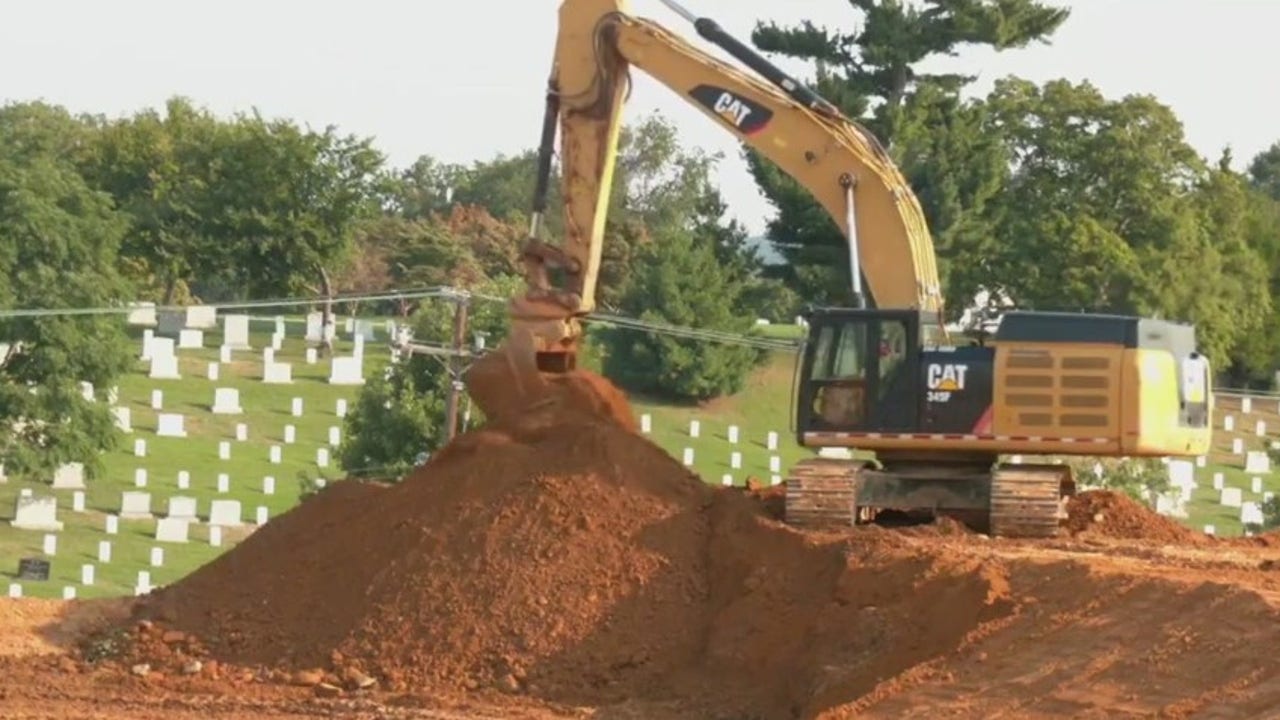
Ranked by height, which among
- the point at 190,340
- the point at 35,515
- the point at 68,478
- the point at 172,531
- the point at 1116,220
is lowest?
the point at 172,531

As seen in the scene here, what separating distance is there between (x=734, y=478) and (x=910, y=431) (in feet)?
101

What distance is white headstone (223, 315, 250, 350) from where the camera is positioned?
66.9 metres

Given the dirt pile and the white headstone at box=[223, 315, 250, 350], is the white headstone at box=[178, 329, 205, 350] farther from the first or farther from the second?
the dirt pile

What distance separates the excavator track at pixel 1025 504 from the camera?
2241cm

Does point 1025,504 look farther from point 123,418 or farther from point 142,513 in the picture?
point 123,418

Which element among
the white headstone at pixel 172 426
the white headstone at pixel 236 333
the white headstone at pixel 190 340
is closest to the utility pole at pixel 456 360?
the white headstone at pixel 172 426

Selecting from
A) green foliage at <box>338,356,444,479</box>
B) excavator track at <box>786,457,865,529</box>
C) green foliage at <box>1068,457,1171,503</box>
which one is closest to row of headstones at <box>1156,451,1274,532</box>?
green foliage at <box>1068,457,1171,503</box>

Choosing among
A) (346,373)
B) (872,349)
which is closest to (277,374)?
(346,373)

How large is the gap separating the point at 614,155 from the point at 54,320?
33073 millimetres

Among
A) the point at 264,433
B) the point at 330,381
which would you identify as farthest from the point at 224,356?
the point at 264,433

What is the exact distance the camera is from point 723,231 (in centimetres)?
6756

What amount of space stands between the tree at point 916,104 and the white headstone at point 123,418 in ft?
52.2

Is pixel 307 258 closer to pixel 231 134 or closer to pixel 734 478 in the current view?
pixel 231 134

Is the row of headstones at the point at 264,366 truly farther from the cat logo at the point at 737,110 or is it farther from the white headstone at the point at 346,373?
the cat logo at the point at 737,110
